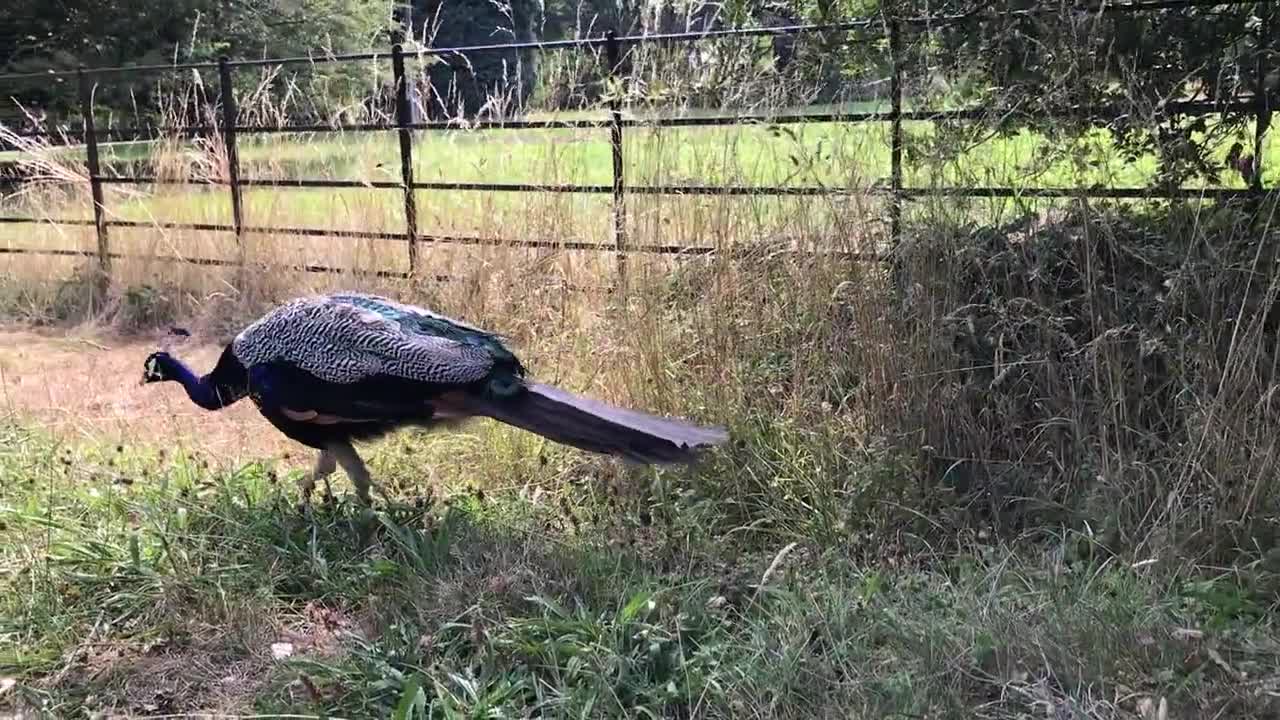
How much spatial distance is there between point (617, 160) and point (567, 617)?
2.65 m

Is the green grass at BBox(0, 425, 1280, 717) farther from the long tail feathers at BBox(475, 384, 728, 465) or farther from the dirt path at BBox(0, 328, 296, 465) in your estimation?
the dirt path at BBox(0, 328, 296, 465)

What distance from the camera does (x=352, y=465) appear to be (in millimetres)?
3930

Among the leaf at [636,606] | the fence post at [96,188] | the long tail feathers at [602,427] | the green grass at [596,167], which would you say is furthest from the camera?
the fence post at [96,188]

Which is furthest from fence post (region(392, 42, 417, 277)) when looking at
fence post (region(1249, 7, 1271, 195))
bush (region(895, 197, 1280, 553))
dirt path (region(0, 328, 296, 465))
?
fence post (region(1249, 7, 1271, 195))

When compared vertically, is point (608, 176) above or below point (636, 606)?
above

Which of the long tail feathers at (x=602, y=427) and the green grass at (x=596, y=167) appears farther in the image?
the green grass at (x=596, y=167)

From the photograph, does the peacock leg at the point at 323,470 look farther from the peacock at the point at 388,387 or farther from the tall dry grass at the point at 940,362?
the tall dry grass at the point at 940,362

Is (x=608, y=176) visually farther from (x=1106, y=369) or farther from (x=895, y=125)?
(x=1106, y=369)

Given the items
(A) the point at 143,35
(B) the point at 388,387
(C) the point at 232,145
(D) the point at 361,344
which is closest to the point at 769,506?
(B) the point at 388,387

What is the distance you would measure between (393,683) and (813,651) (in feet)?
3.34

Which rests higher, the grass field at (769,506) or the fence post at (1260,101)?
the fence post at (1260,101)

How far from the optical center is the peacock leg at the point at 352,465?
3913 mm

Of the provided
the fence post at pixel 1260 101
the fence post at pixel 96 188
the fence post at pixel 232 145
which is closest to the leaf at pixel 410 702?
the fence post at pixel 1260 101

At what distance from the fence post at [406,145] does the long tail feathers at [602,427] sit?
2.89 metres
